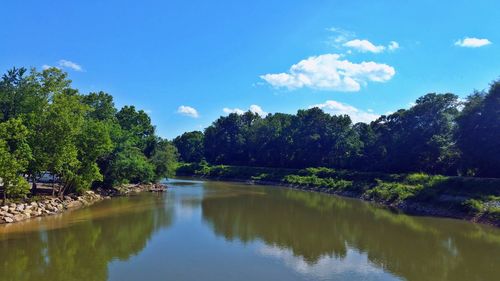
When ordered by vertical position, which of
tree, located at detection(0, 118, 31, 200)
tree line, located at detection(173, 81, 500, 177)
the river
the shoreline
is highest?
tree line, located at detection(173, 81, 500, 177)

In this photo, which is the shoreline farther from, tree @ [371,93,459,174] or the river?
tree @ [371,93,459,174]

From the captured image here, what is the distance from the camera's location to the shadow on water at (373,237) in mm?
20812

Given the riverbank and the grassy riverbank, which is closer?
the riverbank

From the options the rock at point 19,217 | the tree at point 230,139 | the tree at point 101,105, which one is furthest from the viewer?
the tree at point 230,139

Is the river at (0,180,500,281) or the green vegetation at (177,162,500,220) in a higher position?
the green vegetation at (177,162,500,220)

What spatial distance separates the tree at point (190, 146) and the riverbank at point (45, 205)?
83.0 m

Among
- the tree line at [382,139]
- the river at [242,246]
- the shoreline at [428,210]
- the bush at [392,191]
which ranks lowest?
the river at [242,246]

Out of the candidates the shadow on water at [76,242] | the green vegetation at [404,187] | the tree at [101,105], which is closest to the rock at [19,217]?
the shadow on water at [76,242]

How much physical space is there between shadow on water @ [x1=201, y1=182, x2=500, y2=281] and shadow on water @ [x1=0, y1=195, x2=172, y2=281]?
5.79 meters

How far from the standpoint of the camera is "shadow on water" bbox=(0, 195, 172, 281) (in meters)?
17.9

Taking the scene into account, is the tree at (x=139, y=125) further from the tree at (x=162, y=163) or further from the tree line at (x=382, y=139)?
the tree line at (x=382, y=139)

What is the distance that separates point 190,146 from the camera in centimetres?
13675

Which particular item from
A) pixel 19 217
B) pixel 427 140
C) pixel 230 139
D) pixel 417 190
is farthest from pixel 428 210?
pixel 230 139

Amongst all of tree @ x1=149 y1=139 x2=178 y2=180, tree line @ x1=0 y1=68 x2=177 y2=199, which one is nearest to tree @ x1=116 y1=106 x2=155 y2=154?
tree @ x1=149 y1=139 x2=178 y2=180
